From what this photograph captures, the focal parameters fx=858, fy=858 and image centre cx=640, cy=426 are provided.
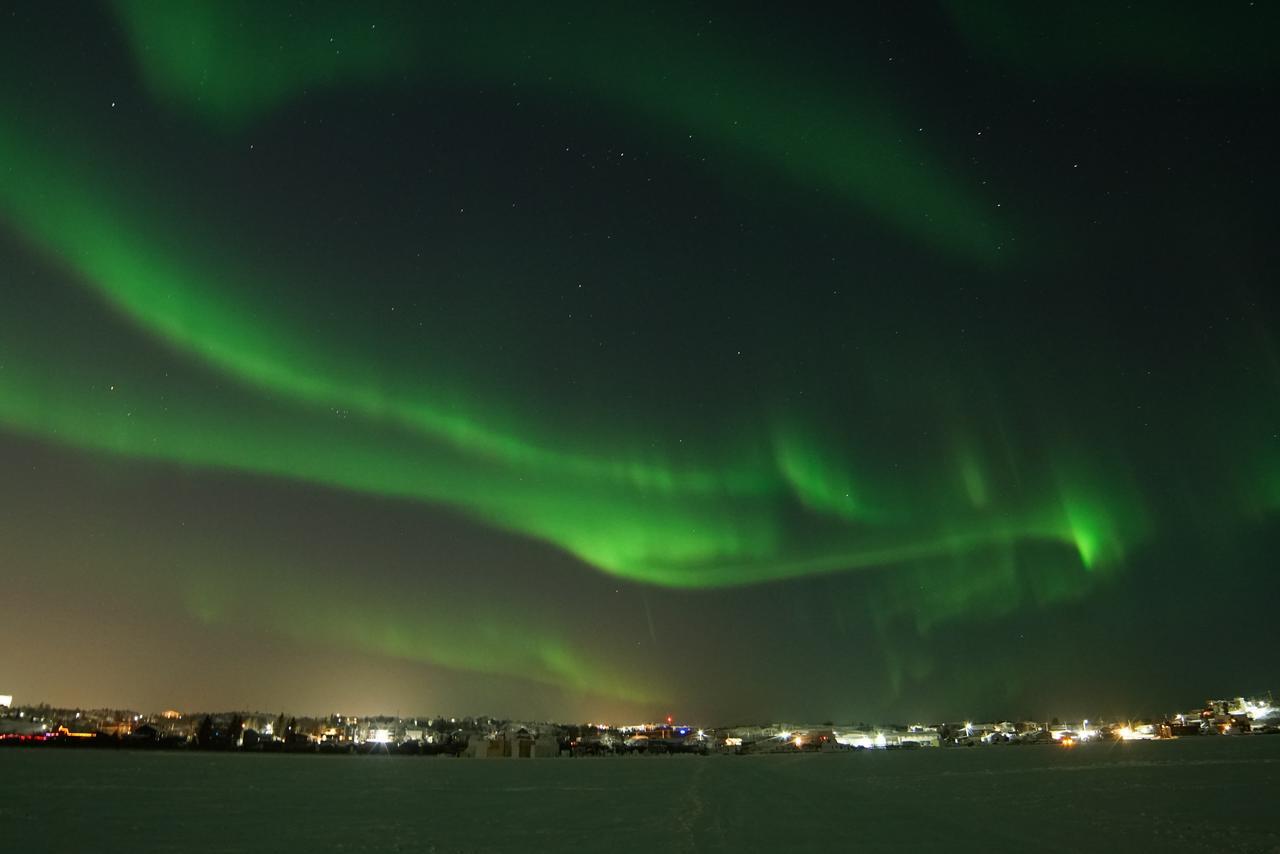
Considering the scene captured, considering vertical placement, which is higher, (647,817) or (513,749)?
(513,749)

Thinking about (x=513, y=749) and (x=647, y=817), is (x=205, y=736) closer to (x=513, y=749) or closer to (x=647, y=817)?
(x=513, y=749)

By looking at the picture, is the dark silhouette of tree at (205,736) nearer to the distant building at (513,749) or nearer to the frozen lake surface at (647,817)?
the distant building at (513,749)

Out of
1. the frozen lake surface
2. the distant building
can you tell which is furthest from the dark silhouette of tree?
the frozen lake surface

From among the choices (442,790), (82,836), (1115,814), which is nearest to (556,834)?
(82,836)

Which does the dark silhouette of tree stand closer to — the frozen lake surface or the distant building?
the distant building

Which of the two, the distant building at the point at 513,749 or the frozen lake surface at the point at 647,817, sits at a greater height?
the distant building at the point at 513,749

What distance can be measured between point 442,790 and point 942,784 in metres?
27.4

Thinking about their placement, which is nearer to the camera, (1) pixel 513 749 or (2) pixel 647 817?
(2) pixel 647 817

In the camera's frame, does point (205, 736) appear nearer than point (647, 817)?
No

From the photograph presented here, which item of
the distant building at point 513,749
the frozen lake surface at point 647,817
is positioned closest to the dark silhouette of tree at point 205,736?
the distant building at point 513,749

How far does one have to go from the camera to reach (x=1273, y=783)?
1570 inches

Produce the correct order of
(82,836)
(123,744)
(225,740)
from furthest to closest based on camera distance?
(225,740), (123,744), (82,836)

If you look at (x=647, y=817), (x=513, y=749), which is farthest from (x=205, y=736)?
(x=647, y=817)

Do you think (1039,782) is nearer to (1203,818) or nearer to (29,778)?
(1203,818)
